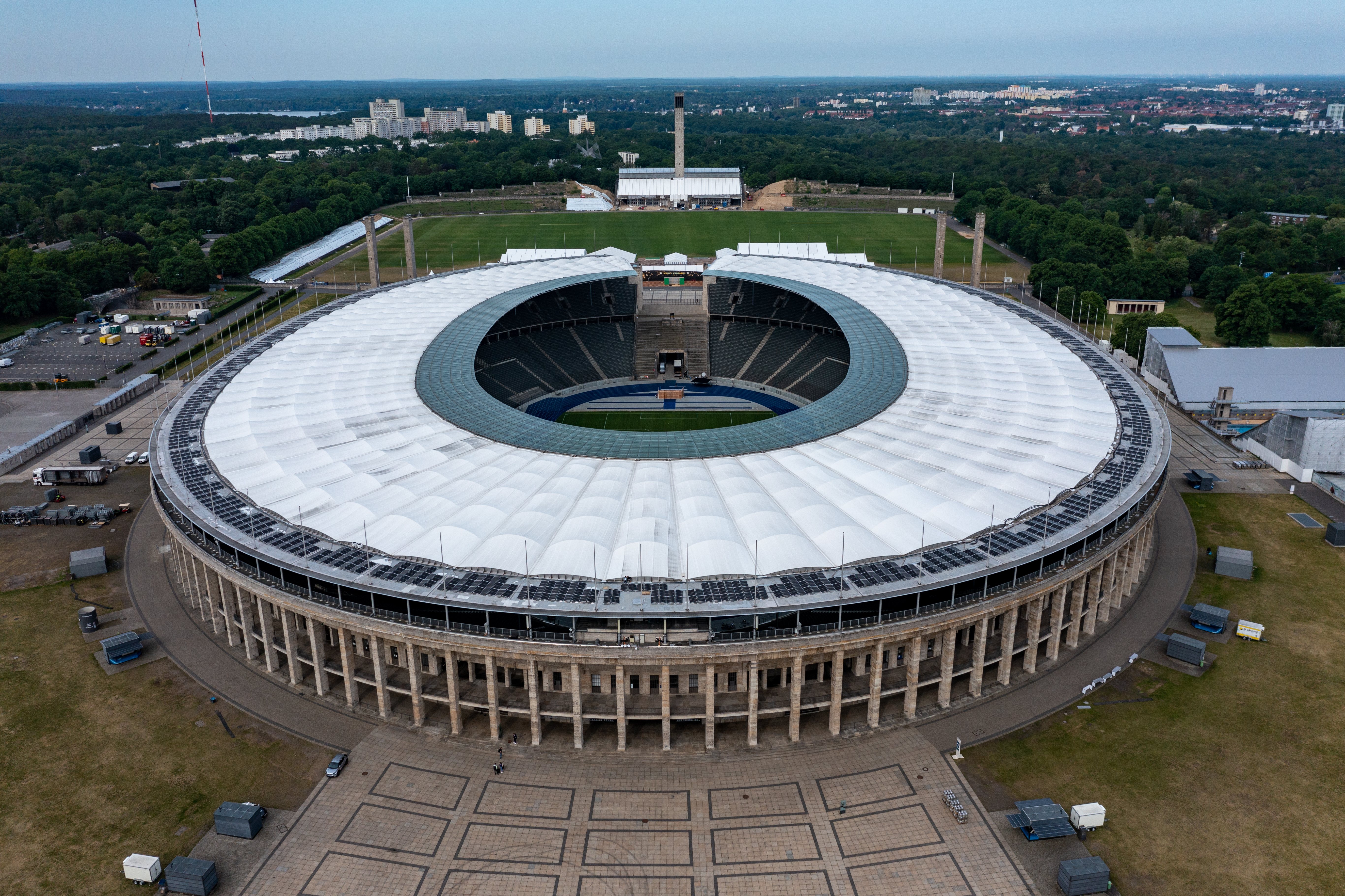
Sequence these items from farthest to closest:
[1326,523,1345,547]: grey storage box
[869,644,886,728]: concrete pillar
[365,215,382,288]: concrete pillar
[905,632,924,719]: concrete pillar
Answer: [365,215,382,288]: concrete pillar < [1326,523,1345,547]: grey storage box < [905,632,924,719]: concrete pillar < [869,644,886,728]: concrete pillar

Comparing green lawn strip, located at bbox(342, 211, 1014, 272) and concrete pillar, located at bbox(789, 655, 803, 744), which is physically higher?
green lawn strip, located at bbox(342, 211, 1014, 272)

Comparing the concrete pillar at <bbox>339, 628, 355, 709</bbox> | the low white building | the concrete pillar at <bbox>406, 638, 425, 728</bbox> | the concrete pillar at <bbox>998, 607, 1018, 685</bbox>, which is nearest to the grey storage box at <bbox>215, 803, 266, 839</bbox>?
the concrete pillar at <bbox>339, 628, 355, 709</bbox>

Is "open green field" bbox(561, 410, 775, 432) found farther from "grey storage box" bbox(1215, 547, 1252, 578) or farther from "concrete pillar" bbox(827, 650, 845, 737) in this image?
"concrete pillar" bbox(827, 650, 845, 737)

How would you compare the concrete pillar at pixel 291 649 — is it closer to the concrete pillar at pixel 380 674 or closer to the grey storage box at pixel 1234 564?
the concrete pillar at pixel 380 674

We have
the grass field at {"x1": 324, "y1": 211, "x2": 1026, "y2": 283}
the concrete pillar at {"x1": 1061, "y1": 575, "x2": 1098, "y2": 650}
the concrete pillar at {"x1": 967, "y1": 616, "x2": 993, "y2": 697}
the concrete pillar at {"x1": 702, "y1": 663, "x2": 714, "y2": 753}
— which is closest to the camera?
the concrete pillar at {"x1": 702, "y1": 663, "x2": 714, "y2": 753}

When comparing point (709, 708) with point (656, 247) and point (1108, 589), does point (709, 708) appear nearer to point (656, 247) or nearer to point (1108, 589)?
point (1108, 589)

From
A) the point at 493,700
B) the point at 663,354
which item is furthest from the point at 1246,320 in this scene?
the point at 493,700

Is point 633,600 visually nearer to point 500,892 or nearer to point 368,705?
point 500,892

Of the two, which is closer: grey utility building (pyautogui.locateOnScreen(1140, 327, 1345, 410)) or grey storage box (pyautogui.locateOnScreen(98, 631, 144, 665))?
grey storage box (pyautogui.locateOnScreen(98, 631, 144, 665))
